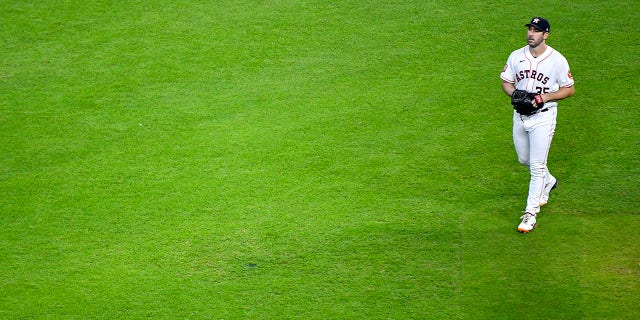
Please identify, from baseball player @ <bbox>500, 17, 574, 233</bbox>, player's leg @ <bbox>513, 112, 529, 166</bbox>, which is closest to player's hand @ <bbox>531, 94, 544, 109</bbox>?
baseball player @ <bbox>500, 17, 574, 233</bbox>

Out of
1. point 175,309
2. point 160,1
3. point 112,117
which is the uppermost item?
point 160,1

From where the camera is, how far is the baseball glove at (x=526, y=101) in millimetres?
5711

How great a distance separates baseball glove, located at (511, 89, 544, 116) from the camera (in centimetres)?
571

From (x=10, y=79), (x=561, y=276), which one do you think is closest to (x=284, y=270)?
(x=561, y=276)

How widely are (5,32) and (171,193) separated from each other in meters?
4.18

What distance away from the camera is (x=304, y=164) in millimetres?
6980

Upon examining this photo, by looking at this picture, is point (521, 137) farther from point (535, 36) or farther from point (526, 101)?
point (535, 36)

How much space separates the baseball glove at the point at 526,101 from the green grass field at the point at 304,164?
98 centimetres

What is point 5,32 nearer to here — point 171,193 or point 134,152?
point 134,152

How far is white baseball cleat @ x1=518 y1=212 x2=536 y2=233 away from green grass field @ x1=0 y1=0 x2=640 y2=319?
0.30ft

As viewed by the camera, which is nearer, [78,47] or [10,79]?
[10,79]

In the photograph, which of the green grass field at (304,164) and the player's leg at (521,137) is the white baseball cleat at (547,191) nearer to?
the green grass field at (304,164)

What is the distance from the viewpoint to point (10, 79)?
845cm

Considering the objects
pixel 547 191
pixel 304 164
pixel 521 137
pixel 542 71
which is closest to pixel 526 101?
pixel 542 71
